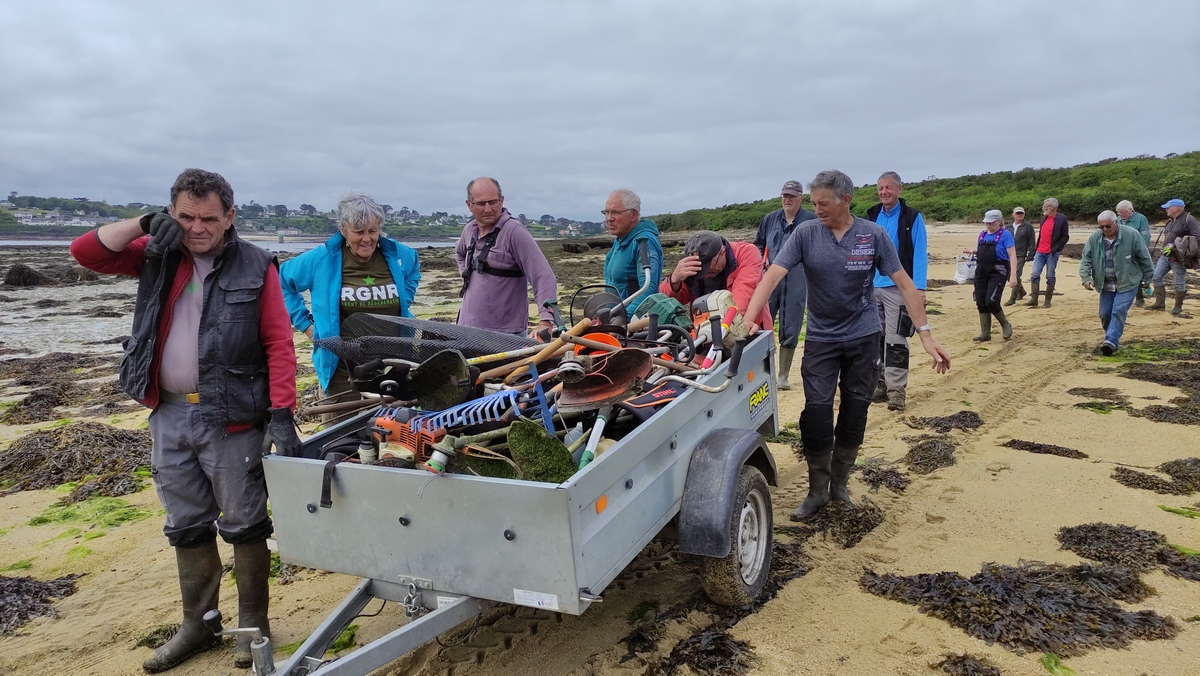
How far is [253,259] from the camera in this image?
309 cm

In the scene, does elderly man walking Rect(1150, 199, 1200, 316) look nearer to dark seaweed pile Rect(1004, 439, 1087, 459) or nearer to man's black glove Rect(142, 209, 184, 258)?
dark seaweed pile Rect(1004, 439, 1087, 459)

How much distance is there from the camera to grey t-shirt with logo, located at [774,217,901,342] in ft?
13.8

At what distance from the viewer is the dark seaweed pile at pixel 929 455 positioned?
5.26 meters

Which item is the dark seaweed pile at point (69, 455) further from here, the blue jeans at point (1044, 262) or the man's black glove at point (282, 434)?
the blue jeans at point (1044, 262)

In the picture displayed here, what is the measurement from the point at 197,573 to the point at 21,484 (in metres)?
3.84

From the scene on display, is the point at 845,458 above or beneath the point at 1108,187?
beneath

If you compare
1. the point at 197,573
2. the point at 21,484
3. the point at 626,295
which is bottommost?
the point at 21,484

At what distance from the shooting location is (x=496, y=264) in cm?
468

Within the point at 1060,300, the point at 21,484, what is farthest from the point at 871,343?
the point at 1060,300

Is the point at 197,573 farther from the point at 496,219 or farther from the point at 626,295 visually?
the point at 626,295

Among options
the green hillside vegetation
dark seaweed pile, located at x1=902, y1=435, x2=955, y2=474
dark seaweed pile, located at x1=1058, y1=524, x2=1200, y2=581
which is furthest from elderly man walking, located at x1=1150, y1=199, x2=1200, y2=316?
the green hillside vegetation

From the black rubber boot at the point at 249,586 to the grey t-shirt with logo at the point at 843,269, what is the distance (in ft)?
10.4

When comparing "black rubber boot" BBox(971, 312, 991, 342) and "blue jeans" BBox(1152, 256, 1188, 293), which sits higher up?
"blue jeans" BBox(1152, 256, 1188, 293)

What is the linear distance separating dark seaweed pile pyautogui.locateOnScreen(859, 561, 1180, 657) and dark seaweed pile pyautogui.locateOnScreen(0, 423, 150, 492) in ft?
19.7
